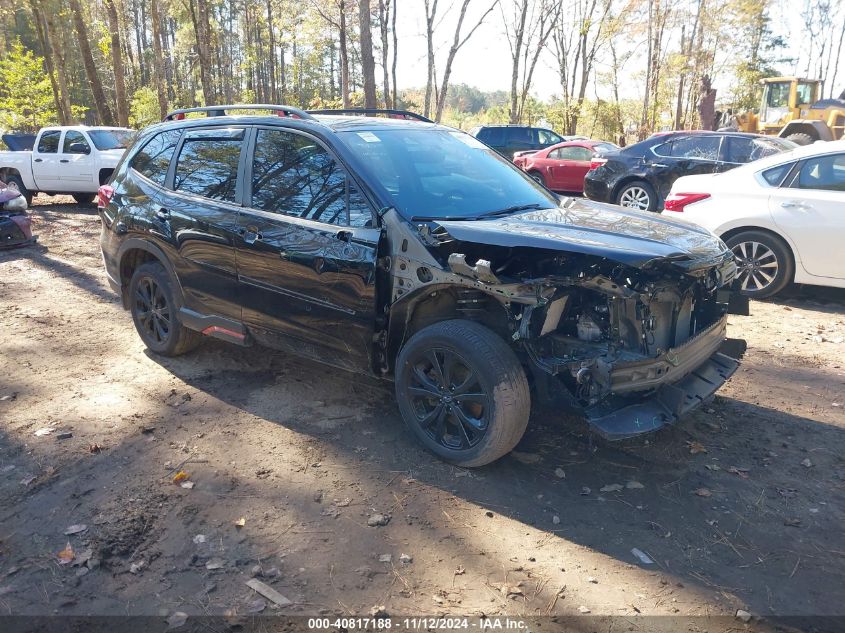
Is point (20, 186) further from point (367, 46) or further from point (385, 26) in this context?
point (385, 26)

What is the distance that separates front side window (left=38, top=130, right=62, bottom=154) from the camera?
1503 cm

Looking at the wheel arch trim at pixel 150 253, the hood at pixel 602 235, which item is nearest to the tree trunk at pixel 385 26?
the wheel arch trim at pixel 150 253

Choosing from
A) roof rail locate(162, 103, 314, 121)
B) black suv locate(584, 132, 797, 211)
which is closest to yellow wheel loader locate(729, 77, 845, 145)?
black suv locate(584, 132, 797, 211)

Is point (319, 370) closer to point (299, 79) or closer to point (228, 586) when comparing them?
point (228, 586)

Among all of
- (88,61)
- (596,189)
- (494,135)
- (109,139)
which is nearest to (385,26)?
(494,135)

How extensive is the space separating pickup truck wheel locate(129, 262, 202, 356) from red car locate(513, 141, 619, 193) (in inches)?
484

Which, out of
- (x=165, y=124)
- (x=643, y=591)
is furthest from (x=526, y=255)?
(x=165, y=124)

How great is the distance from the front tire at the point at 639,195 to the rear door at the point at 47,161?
1236 centimetres

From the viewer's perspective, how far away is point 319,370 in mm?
5293

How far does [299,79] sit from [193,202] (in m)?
60.6

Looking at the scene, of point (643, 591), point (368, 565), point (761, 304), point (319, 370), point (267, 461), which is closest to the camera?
point (643, 591)

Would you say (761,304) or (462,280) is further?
(761,304)

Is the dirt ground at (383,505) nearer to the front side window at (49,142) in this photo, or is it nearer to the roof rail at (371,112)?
the roof rail at (371,112)

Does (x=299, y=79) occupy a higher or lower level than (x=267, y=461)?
higher
